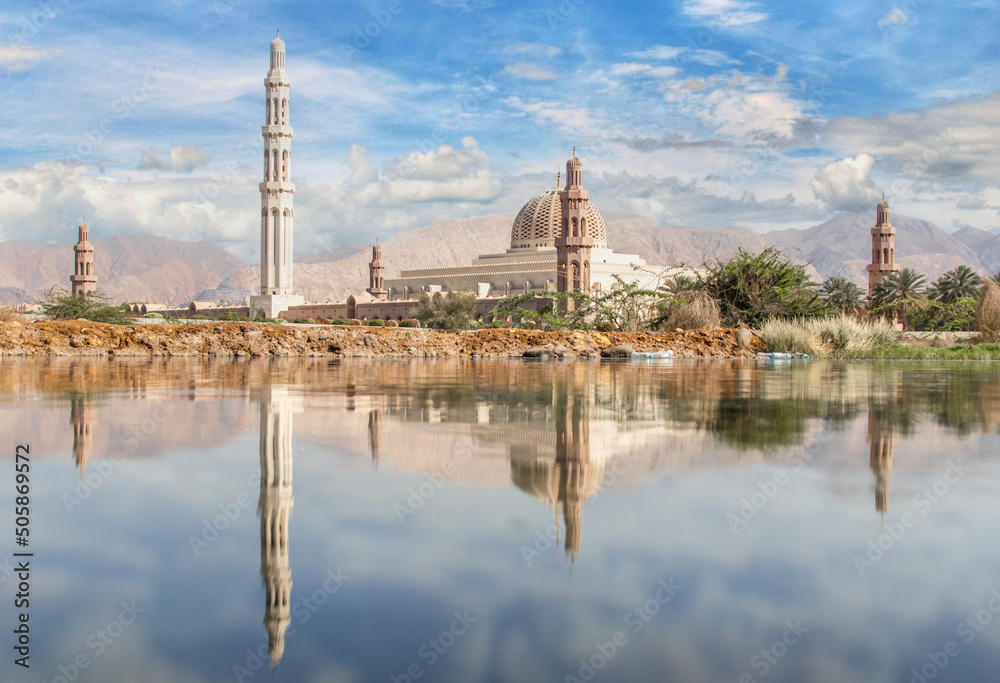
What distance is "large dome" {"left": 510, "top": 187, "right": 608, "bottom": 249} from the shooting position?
69625mm

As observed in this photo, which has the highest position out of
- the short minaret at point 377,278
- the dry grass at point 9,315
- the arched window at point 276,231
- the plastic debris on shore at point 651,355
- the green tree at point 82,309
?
the arched window at point 276,231

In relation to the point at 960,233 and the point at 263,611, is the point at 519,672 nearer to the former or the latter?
the point at 263,611

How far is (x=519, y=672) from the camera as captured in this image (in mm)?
1478

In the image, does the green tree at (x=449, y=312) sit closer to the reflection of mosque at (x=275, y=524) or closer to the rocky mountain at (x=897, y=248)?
the reflection of mosque at (x=275, y=524)

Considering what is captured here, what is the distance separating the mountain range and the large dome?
63.3 meters

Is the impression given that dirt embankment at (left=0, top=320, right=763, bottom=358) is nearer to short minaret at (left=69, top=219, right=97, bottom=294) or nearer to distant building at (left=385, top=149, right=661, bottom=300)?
distant building at (left=385, top=149, right=661, bottom=300)

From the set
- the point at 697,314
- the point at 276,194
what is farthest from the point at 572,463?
the point at 276,194

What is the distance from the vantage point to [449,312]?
3853 cm

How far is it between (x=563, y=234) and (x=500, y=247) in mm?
110794

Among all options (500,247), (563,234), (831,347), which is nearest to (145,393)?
(831,347)

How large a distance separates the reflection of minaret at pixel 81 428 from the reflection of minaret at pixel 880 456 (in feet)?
8.79

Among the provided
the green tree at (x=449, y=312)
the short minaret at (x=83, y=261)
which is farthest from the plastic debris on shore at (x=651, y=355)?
the short minaret at (x=83, y=261)

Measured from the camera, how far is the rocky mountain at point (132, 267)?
473 feet

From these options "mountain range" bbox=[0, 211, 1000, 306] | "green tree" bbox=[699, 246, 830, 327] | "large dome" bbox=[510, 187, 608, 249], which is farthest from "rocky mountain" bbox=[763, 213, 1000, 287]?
"green tree" bbox=[699, 246, 830, 327]
